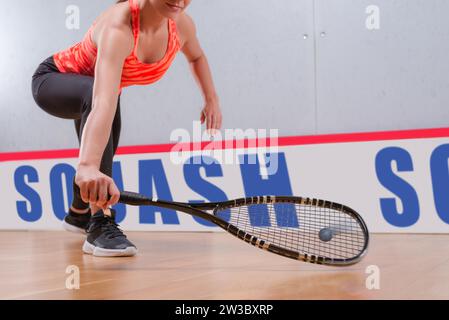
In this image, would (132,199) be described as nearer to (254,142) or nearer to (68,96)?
(68,96)

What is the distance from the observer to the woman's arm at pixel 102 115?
4.01ft

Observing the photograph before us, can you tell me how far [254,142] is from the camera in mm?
2732

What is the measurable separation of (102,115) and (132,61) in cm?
31

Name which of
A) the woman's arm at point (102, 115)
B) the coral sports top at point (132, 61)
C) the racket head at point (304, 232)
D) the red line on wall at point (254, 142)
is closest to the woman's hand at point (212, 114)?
the coral sports top at point (132, 61)

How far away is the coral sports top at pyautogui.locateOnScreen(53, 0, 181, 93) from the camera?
1.63 m

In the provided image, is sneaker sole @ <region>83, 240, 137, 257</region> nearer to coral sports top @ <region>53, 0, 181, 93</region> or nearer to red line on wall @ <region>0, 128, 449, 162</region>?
coral sports top @ <region>53, 0, 181, 93</region>

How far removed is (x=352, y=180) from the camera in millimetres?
2512

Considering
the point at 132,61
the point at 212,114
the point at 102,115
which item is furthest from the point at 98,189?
the point at 212,114

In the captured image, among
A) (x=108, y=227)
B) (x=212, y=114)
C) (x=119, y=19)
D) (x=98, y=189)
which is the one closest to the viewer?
(x=98, y=189)

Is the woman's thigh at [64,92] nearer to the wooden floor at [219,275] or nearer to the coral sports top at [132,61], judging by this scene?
the coral sports top at [132,61]

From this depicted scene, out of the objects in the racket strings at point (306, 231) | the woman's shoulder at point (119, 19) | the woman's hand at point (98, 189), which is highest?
the woman's shoulder at point (119, 19)

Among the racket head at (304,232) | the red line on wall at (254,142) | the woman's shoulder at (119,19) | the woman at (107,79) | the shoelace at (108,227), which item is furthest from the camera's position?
the red line on wall at (254,142)

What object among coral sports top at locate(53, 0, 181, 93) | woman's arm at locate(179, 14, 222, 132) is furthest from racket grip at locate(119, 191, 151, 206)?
woman's arm at locate(179, 14, 222, 132)
